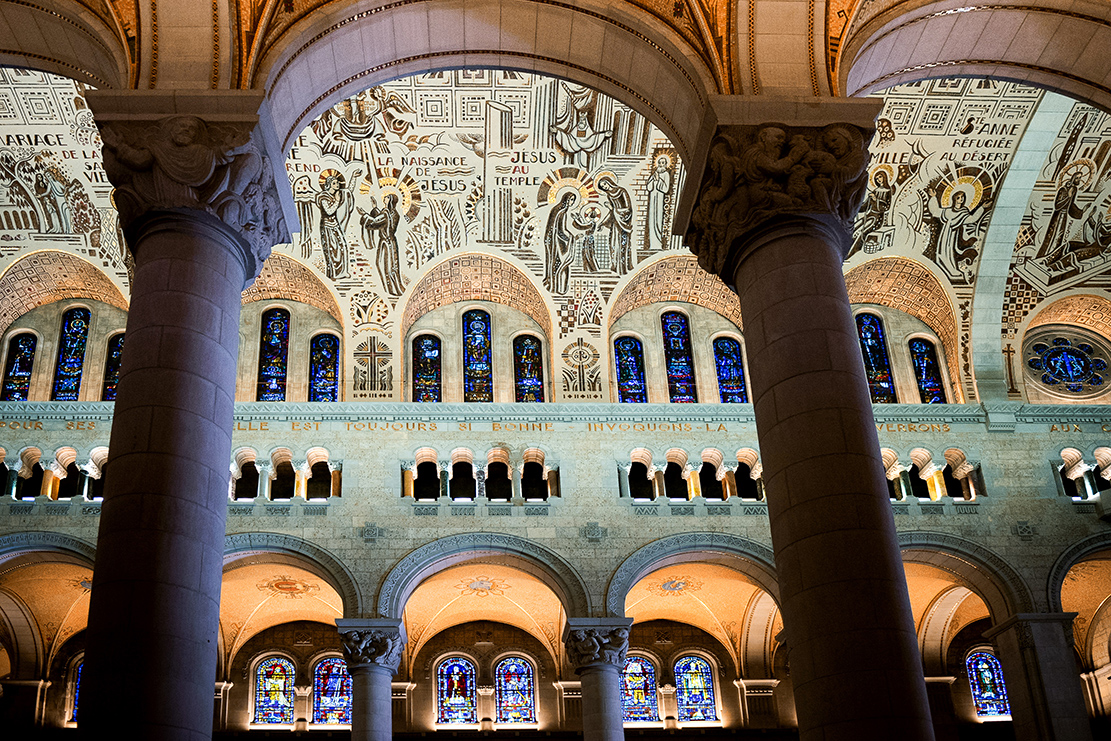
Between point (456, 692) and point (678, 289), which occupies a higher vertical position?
point (678, 289)

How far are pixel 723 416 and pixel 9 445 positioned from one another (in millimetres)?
12325

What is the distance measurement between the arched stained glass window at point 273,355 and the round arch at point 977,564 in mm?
11290

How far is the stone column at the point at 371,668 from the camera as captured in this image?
16812 millimetres

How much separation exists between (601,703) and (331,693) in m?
6.88

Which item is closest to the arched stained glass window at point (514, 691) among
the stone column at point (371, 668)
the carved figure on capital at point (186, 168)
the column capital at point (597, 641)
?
the column capital at point (597, 641)

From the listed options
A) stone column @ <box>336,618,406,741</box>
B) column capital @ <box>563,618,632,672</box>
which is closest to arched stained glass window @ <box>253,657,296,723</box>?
stone column @ <box>336,618,406,741</box>

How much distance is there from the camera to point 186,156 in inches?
336

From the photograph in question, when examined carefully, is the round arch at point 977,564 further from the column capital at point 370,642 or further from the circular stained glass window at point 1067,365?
the column capital at point 370,642

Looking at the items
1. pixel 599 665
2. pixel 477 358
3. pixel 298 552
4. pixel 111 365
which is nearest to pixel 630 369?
pixel 477 358

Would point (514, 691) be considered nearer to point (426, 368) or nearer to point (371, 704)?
point (371, 704)

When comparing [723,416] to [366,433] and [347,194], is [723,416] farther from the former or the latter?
[347,194]

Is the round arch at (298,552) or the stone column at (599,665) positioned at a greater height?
the round arch at (298,552)

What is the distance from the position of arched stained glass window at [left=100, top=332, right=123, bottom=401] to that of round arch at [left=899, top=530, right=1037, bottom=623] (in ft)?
46.7

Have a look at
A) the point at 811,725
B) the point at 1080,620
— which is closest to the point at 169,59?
the point at 811,725
